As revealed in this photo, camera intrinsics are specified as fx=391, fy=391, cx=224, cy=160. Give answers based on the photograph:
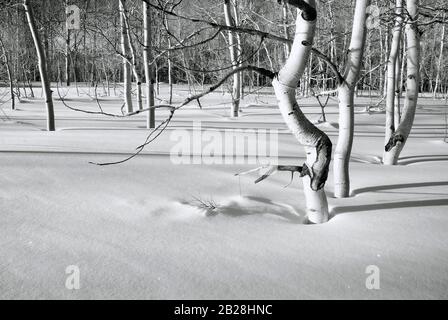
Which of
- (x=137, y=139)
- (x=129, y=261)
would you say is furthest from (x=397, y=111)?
(x=129, y=261)

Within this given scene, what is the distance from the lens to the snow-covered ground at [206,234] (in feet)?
6.57

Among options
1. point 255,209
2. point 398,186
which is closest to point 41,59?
point 255,209

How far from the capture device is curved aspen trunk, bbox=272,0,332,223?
2.36 metres

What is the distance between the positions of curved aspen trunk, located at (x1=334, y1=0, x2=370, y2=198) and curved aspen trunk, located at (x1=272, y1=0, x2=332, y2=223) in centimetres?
59

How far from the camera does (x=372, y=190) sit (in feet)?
11.4

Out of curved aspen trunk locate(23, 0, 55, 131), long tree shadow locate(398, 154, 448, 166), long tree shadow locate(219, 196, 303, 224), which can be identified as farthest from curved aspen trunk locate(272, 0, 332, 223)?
curved aspen trunk locate(23, 0, 55, 131)

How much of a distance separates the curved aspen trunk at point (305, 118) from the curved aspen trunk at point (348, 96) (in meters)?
0.59

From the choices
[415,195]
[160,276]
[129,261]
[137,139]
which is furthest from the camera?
[137,139]

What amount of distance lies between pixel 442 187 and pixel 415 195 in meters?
0.51

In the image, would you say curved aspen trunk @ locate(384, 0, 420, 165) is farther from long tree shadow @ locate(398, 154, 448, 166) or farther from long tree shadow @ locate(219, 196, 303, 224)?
long tree shadow @ locate(219, 196, 303, 224)

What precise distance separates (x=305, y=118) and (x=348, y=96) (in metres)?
0.69

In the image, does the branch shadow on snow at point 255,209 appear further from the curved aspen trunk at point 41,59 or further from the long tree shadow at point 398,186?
the curved aspen trunk at point 41,59

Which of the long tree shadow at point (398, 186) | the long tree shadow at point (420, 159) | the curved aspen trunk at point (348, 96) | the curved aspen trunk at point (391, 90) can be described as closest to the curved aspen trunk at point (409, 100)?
the long tree shadow at point (420, 159)
